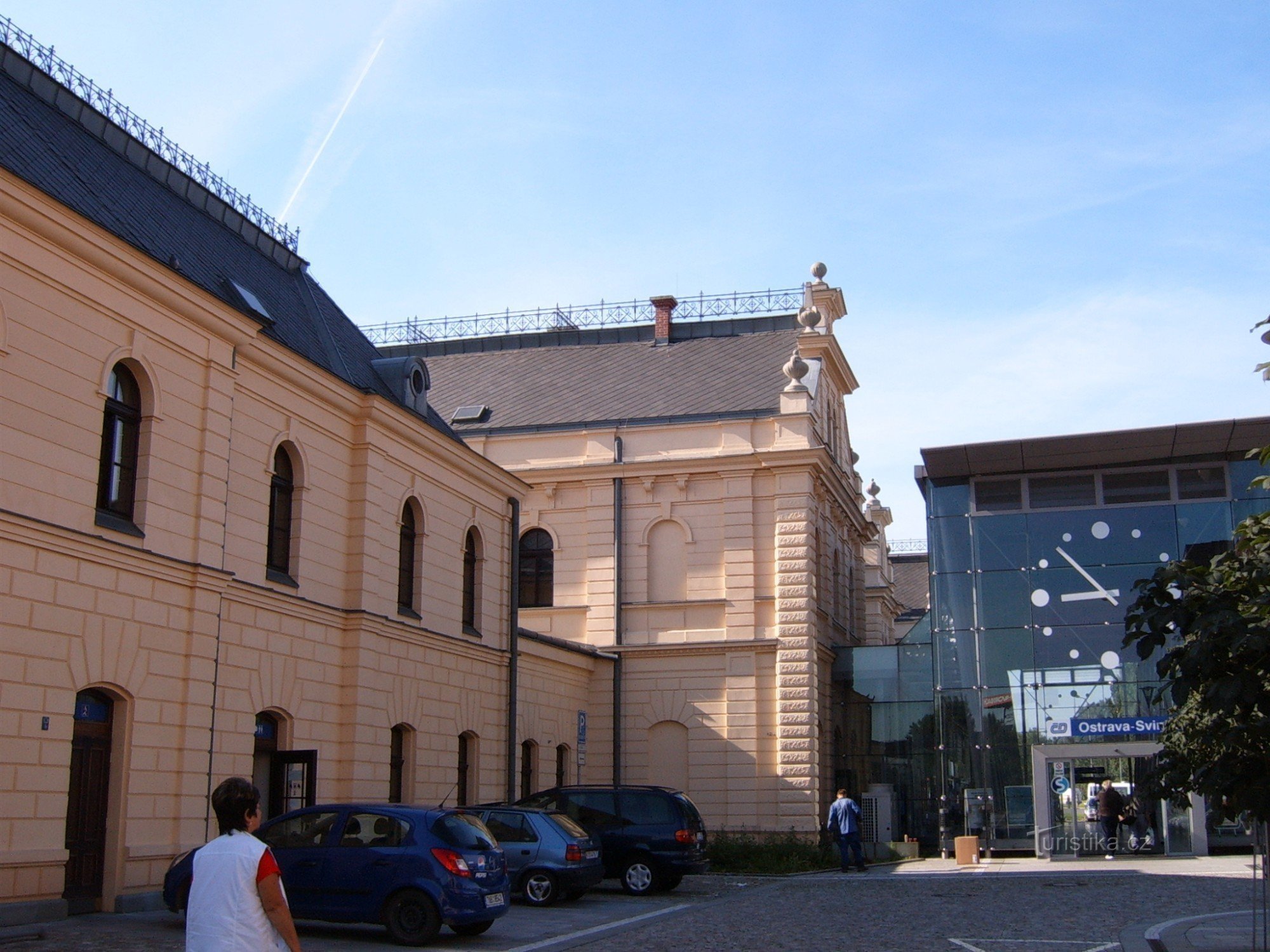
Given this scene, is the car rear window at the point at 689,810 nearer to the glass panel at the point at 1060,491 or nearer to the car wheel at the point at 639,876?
the car wheel at the point at 639,876

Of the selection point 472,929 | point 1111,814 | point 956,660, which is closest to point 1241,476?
point 956,660

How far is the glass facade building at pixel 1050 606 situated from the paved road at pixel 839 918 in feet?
15.3

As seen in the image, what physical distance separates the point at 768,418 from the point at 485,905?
68.9ft

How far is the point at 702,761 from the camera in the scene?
1324 inches

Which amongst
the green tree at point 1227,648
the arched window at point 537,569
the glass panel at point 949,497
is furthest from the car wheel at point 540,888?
the glass panel at point 949,497

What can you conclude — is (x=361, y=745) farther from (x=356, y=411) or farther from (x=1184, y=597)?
(x=1184, y=597)

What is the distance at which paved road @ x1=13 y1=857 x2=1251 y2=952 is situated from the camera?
1486cm

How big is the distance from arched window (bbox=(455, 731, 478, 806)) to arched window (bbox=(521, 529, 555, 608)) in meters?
9.22

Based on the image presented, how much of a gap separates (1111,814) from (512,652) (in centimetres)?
1294

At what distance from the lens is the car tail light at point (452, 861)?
15.0m

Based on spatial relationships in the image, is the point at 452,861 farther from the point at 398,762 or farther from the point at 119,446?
the point at 398,762

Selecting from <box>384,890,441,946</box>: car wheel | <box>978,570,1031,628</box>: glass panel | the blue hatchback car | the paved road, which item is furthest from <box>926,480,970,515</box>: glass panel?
<box>384,890,441,946</box>: car wheel

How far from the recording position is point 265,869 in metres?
6.91

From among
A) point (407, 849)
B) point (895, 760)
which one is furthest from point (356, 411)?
point (895, 760)
